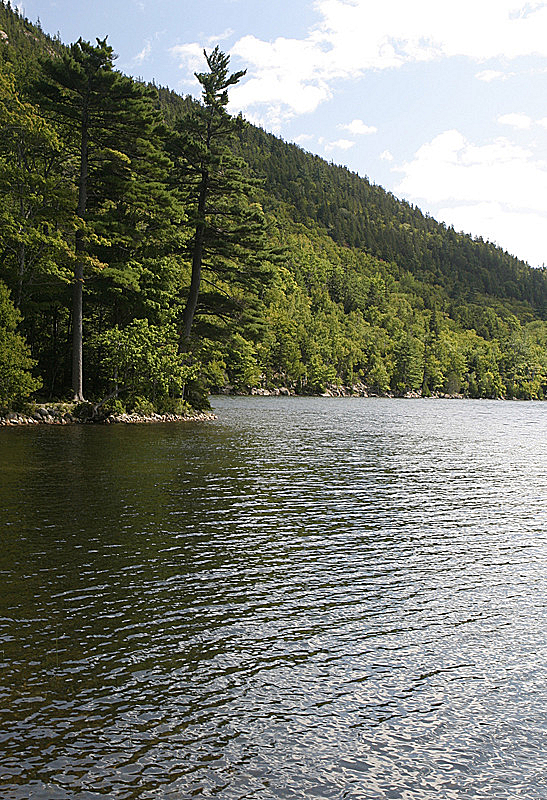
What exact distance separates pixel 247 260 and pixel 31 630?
3591 centimetres

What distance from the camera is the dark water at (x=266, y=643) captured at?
5.54 meters

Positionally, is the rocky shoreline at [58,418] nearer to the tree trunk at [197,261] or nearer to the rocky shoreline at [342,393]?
the tree trunk at [197,261]

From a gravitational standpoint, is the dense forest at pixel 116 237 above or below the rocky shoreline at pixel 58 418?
above

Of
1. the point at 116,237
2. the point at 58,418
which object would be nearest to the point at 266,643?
the point at 58,418

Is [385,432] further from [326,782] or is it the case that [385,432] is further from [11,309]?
[326,782]

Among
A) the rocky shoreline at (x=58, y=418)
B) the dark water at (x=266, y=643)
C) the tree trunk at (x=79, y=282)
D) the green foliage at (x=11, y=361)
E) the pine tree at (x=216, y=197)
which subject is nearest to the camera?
the dark water at (x=266, y=643)

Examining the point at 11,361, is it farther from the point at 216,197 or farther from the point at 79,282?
the point at 216,197

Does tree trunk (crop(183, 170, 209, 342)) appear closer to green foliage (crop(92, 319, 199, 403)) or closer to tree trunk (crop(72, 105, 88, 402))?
green foliage (crop(92, 319, 199, 403))

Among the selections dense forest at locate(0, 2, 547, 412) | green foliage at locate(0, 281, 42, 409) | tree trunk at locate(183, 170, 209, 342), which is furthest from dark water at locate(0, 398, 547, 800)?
tree trunk at locate(183, 170, 209, 342)

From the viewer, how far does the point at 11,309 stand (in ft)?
101

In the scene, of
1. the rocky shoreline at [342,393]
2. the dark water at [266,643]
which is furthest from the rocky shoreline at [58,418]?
the rocky shoreline at [342,393]

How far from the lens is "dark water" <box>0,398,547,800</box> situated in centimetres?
554

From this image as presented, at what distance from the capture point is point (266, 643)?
8031 mm

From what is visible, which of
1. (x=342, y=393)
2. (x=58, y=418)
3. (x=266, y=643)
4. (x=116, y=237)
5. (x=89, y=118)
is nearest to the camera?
(x=266, y=643)
